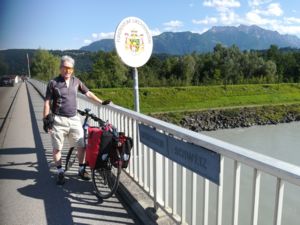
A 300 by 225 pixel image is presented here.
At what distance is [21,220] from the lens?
340 centimetres

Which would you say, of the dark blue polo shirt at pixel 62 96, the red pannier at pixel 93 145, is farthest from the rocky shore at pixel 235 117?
the red pannier at pixel 93 145

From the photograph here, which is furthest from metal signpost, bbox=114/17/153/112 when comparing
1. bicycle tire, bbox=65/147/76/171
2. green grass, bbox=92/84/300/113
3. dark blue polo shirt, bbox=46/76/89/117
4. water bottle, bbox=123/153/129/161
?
green grass, bbox=92/84/300/113

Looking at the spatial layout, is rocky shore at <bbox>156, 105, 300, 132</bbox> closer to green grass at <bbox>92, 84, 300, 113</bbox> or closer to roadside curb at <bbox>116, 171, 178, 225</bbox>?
green grass at <bbox>92, 84, 300, 113</bbox>

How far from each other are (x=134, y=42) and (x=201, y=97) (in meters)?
37.1

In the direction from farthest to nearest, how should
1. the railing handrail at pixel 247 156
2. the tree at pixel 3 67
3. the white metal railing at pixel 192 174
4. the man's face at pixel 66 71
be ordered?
the man's face at pixel 66 71 → the white metal railing at pixel 192 174 → the railing handrail at pixel 247 156 → the tree at pixel 3 67

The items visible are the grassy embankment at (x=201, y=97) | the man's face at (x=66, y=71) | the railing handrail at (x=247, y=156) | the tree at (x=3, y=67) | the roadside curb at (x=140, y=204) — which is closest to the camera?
the tree at (x=3, y=67)

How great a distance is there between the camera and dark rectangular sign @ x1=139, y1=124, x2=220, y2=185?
2.38 metres

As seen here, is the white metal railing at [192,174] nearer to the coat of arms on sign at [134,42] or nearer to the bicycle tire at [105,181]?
the bicycle tire at [105,181]

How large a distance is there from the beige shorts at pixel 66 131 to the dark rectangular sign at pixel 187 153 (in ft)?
4.09

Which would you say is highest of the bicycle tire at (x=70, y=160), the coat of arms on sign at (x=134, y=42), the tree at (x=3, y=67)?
the coat of arms on sign at (x=134, y=42)

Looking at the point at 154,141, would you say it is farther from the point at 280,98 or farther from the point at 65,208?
the point at 280,98

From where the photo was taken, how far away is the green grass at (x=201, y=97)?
3612cm

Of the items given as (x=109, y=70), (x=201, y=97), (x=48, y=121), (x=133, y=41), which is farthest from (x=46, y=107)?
(x=109, y=70)

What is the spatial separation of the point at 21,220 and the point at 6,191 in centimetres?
90
